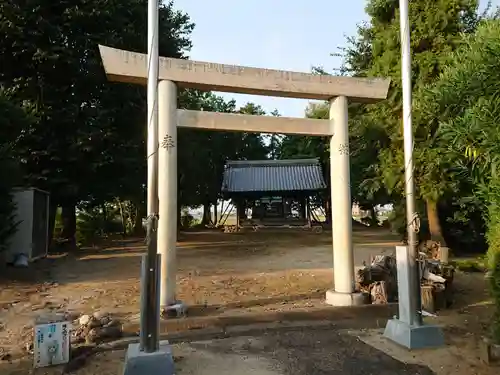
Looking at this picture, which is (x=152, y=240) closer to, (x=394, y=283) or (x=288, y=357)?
(x=288, y=357)

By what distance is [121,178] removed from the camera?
46.1 feet

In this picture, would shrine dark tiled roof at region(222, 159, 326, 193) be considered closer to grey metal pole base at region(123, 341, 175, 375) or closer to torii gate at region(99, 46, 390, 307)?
torii gate at region(99, 46, 390, 307)

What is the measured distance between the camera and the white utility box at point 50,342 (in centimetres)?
421

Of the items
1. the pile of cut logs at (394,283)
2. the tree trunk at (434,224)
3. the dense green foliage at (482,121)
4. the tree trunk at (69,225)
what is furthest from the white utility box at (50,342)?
the tree trunk at (69,225)

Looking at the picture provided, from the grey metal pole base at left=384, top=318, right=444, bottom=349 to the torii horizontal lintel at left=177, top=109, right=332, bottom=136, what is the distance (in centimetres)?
330

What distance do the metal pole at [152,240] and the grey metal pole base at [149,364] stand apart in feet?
0.27

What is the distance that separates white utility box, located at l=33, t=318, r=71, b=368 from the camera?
13.8ft

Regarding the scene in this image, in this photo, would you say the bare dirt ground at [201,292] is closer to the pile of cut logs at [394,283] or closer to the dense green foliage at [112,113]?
the pile of cut logs at [394,283]

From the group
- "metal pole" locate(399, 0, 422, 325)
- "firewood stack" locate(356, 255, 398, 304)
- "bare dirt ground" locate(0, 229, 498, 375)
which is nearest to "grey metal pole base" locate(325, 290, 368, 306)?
"bare dirt ground" locate(0, 229, 498, 375)

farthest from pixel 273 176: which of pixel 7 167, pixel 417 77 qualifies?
pixel 7 167

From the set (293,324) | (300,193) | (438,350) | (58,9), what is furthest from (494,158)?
(300,193)

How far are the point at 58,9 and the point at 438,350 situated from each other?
13.4m

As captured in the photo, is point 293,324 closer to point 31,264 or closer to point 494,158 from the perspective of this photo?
point 494,158

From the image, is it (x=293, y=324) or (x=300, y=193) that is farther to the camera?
(x=300, y=193)
